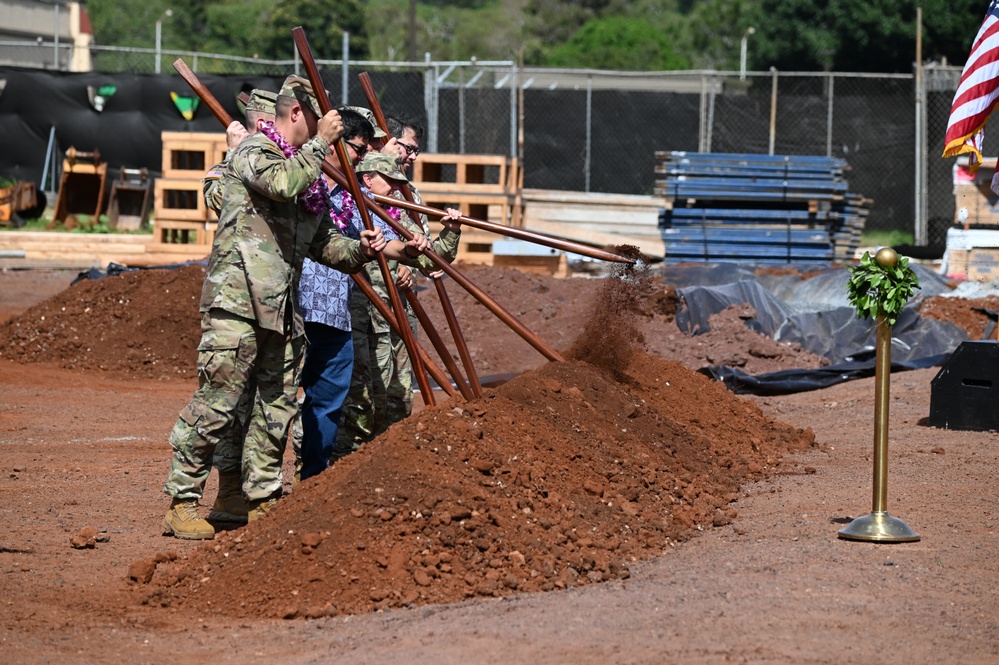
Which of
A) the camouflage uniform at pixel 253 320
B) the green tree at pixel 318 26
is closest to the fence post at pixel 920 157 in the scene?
the camouflage uniform at pixel 253 320

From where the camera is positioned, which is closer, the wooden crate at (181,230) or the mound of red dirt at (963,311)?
the mound of red dirt at (963,311)

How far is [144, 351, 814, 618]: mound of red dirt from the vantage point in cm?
476

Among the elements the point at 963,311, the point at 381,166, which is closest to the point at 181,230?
the point at 963,311

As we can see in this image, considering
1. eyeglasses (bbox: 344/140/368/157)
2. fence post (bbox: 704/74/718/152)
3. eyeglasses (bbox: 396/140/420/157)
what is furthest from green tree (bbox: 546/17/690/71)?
eyeglasses (bbox: 344/140/368/157)

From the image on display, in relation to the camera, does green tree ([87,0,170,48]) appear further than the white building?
Yes

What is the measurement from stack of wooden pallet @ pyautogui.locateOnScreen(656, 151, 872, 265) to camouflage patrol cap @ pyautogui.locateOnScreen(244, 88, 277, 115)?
1302cm

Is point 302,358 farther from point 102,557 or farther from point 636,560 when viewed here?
point 636,560

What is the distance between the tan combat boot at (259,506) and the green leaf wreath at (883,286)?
2741 mm

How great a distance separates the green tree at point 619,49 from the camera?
46562 millimetres

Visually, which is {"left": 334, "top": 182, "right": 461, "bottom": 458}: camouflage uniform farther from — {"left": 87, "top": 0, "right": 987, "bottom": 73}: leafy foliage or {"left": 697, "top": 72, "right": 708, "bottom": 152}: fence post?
{"left": 87, "top": 0, "right": 987, "bottom": 73}: leafy foliage

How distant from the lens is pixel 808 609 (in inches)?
172

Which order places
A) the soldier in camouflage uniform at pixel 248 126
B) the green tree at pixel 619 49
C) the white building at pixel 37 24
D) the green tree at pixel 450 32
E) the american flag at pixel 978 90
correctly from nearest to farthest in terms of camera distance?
the soldier in camouflage uniform at pixel 248 126
the american flag at pixel 978 90
the white building at pixel 37 24
the green tree at pixel 619 49
the green tree at pixel 450 32

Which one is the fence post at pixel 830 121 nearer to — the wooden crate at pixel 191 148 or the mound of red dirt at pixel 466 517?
the wooden crate at pixel 191 148

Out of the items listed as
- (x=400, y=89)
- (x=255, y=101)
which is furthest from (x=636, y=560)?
(x=400, y=89)
